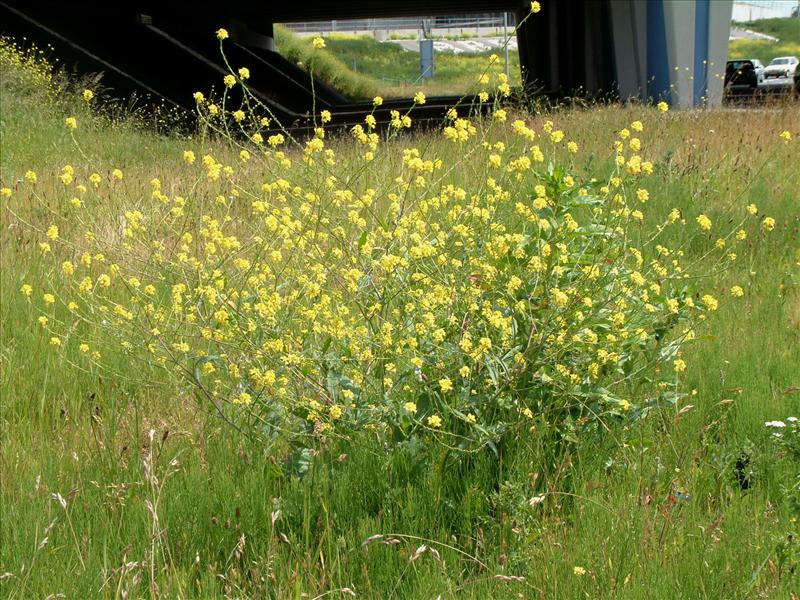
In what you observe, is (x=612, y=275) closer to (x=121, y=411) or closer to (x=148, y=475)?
(x=148, y=475)

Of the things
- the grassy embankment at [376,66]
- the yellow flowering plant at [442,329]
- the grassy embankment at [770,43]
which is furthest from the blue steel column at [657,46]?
the grassy embankment at [770,43]

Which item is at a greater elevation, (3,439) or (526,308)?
(526,308)

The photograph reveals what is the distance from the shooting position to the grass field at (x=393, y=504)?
2586mm

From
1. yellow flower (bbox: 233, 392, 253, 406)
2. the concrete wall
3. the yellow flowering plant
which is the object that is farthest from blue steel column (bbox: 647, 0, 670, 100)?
yellow flower (bbox: 233, 392, 253, 406)

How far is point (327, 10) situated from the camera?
142 ft

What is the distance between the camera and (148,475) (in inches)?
102

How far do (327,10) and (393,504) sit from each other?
4270 cm

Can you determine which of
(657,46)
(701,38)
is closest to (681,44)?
(701,38)

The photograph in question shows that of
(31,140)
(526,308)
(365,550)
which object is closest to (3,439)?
(365,550)

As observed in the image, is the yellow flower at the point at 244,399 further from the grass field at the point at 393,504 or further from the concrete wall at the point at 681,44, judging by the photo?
the concrete wall at the point at 681,44

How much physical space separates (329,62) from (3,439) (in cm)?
5113

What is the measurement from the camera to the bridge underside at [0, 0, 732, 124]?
21344 millimetres

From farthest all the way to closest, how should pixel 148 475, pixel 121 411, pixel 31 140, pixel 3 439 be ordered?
pixel 31 140, pixel 121 411, pixel 3 439, pixel 148 475

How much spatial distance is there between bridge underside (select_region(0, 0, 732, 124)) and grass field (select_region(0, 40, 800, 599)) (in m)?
11.1
